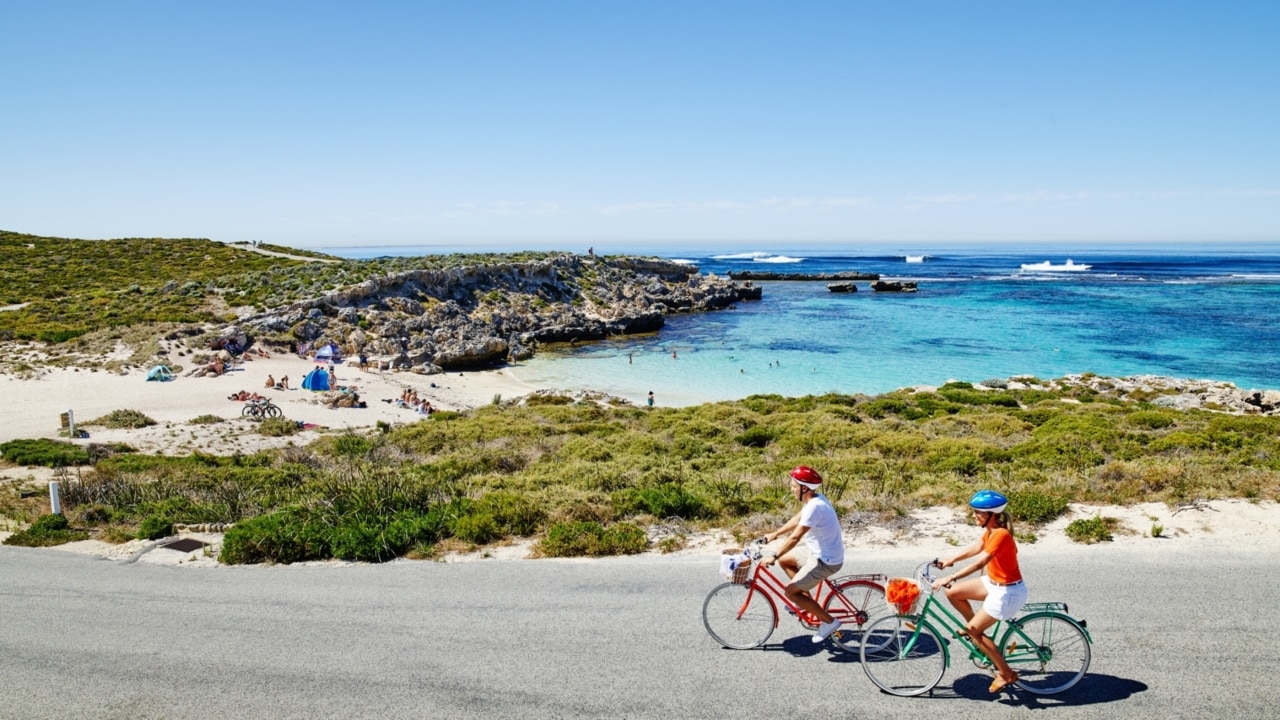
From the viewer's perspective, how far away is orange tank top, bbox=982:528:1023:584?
5211 mm

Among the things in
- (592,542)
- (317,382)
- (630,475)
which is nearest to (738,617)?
(592,542)

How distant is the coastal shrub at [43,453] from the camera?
727 inches

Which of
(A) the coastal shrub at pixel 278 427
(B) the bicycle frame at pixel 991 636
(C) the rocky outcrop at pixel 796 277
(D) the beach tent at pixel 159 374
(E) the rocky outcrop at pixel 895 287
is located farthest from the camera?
(C) the rocky outcrop at pixel 796 277

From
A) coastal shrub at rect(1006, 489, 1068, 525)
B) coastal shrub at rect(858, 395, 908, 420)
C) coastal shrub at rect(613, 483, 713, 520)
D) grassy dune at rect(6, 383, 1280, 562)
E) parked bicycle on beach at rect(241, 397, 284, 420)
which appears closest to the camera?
coastal shrub at rect(1006, 489, 1068, 525)

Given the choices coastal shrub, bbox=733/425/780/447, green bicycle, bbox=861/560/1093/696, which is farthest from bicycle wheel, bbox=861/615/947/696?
coastal shrub, bbox=733/425/780/447

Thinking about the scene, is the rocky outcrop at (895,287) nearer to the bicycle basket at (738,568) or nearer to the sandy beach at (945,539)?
the sandy beach at (945,539)

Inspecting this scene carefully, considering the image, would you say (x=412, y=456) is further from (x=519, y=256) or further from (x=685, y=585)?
(x=519, y=256)

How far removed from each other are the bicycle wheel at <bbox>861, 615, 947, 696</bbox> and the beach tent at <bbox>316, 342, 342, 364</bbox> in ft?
124

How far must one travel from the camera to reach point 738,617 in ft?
22.1

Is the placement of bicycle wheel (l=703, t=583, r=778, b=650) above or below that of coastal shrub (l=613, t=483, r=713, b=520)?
above

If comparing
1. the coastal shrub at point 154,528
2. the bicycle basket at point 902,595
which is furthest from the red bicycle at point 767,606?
the coastal shrub at point 154,528

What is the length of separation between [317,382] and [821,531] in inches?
1234

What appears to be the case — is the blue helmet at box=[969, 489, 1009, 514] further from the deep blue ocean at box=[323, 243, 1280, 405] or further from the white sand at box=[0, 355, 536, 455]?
the deep blue ocean at box=[323, 243, 1280, 405]

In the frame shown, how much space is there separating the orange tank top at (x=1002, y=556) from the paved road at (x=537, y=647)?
4.04 feet
